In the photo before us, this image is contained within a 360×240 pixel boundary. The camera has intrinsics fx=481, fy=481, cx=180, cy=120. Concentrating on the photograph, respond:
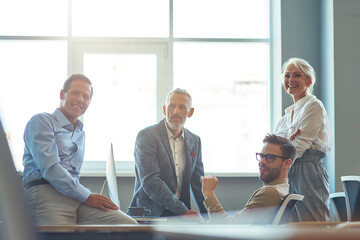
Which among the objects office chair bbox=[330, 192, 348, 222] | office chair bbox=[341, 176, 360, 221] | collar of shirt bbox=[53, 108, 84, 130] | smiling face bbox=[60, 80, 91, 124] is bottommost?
office chair bbox=[330, 192, 348, 222]

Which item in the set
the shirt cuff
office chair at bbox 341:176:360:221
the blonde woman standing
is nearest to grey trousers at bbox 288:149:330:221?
the blonde woman standing

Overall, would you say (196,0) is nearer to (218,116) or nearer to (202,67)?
(202,67)

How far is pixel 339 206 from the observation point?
3.25 m

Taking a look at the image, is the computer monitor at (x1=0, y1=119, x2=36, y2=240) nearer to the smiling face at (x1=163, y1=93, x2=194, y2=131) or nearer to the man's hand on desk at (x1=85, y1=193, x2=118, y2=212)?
the man's hand on desk at (x1=85, y1=193, x2=118, y2=212)

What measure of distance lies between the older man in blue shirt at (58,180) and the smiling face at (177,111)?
2.88 feet

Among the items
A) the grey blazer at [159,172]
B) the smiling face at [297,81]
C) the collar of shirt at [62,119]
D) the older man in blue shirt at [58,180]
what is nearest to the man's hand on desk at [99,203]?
the older man in blue shirt at [58,180]

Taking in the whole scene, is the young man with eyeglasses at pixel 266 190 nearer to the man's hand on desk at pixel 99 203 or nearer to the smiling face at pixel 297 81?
the man's hand on desk at pixel 99 203

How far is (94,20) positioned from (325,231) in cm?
547

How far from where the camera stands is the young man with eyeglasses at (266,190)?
2227 mm

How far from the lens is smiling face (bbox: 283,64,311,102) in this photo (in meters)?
3.49

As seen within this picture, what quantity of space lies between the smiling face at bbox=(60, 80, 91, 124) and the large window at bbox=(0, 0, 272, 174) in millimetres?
2565

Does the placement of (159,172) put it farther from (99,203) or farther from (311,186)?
(311,186)

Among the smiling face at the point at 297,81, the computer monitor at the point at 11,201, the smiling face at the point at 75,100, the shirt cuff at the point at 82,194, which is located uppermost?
the smiling face at the point at 297,81

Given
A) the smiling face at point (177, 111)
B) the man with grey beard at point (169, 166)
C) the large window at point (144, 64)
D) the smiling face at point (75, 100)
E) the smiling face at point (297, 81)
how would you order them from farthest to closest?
the large window at point (144, 64) < the smiling face at point (297, 81) < the smiling face at point (177, 111) < the man with grey beard at point (169, 166) < the smiling face at point (75, 100)
